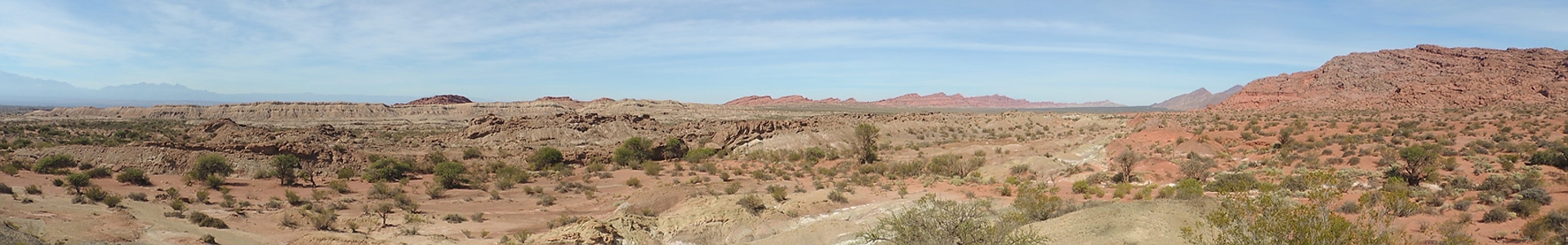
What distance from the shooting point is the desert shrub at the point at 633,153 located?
91.9ft

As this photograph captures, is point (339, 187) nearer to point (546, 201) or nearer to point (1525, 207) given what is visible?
point (546, 201)

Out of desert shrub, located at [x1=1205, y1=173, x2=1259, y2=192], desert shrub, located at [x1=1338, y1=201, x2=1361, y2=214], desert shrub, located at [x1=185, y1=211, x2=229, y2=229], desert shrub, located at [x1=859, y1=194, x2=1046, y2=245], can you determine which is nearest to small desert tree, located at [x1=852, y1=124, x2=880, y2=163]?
desert shrub, located at [x1=1205, y1=173, x2=1259, y2=192]

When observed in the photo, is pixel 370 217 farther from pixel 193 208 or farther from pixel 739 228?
pixel 739 228

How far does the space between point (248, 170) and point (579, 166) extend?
34.8 feet

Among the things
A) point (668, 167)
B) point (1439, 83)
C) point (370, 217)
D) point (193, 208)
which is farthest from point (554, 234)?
point (1439, 83)

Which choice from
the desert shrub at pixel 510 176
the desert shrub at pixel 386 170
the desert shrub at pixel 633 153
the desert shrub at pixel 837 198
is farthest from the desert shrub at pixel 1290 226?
the desert shrub at pixel 633 153

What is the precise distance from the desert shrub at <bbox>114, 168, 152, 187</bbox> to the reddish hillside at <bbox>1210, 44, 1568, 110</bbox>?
7812 cm

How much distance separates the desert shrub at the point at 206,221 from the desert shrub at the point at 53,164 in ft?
34.5

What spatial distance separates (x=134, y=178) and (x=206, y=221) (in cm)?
860

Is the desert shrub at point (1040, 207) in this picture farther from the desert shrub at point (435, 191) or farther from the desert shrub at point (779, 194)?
the desert shrub at point (435, 191)

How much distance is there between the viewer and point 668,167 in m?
27.7

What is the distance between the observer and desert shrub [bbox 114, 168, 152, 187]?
17.3 meters

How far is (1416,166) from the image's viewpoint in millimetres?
14781

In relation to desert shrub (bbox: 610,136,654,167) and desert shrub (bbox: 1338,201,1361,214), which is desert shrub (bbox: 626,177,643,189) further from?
desert shrub (bbox: 1338,201,1361,214)
